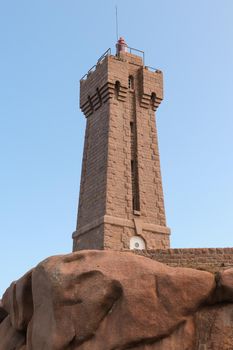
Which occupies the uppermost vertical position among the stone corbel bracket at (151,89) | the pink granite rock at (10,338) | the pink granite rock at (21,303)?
the stone corbel bracket at (151,89)

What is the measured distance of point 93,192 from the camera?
26.6 meters

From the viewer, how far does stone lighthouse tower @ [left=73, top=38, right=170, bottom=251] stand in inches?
994

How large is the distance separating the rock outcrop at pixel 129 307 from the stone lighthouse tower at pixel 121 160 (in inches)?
580

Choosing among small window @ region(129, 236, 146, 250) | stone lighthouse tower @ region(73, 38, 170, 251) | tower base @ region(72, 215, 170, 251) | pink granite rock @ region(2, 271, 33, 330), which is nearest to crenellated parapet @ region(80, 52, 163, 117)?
stone lighthouse tower @ region(73, 38, 170, 251)

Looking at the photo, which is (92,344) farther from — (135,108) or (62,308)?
(135,108)

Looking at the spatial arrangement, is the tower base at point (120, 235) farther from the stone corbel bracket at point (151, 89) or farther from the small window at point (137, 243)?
the stone corbel bracket at point (151, 89)

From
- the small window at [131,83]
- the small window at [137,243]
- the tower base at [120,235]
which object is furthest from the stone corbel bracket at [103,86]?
the small window at [137,243]

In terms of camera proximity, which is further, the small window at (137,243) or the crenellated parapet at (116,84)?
the crenellated parapet at (116,84)

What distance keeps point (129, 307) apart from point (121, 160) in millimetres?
18237

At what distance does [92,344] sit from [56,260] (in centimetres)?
177

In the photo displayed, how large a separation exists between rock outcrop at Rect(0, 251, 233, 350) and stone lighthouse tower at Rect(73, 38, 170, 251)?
48.3 ft

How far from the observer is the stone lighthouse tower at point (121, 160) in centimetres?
2525

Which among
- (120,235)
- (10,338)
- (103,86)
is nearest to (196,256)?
(10,338)

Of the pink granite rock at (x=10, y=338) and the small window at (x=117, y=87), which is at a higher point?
the small window at (x=117, y=87)
